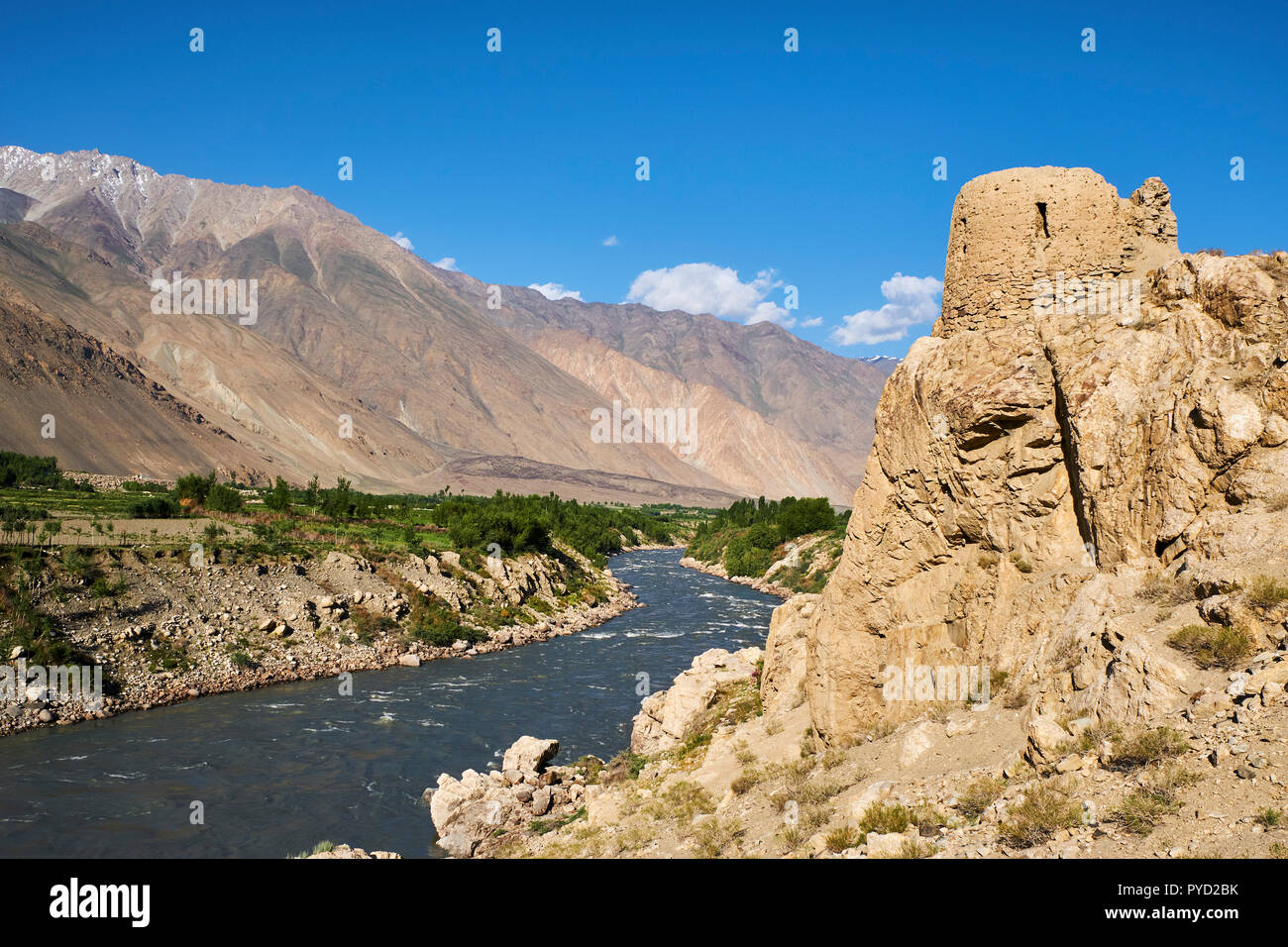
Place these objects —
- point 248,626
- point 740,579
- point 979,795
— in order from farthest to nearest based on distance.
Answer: point 740,579, point 248,626, point 979,795

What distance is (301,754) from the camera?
23734mm

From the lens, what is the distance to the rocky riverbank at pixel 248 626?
28.6m

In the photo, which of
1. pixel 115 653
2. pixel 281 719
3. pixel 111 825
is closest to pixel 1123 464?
pixel 111 825

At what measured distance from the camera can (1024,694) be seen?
9.74 m

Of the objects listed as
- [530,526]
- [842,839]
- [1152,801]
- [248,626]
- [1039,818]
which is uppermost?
[530,526]

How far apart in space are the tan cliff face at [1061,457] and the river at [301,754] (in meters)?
11.9

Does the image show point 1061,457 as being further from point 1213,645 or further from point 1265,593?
point 1213,645

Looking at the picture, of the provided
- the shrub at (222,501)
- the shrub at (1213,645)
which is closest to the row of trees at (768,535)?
the shrub at (222,501)

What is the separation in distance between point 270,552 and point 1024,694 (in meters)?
39.0

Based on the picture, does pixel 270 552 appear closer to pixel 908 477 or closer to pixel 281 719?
A: pixel 281 719

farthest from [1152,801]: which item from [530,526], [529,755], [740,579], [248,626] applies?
[740,579]

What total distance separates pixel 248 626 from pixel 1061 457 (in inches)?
1321

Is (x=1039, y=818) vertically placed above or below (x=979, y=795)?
Result: above

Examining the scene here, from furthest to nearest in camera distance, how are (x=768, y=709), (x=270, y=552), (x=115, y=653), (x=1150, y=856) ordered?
(x=270, y=552), (x=115, y=653), (x=768, y=709), (x=1150, y=856)
